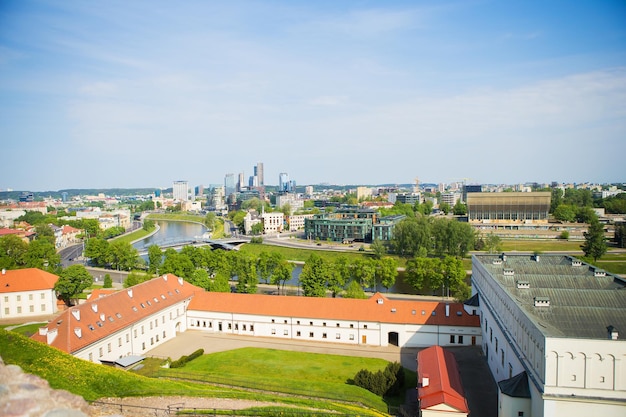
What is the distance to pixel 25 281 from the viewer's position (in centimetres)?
3791

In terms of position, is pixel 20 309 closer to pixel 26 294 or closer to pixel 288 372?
pixel 26 294

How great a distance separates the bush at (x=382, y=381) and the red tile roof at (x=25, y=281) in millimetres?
28633

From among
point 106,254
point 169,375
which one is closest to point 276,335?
point 169,375

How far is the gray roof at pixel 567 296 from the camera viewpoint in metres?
18.2

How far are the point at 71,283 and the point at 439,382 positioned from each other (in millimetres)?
31846

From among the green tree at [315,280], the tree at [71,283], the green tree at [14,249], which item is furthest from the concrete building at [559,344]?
the green tree at [14,249]

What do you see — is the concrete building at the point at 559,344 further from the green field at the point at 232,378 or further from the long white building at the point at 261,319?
the green field at the point at 232,378

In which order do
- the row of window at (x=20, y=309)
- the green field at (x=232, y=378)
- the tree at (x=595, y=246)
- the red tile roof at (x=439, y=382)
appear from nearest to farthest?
the green field at (x=232, y=378), the red tile roof at (x=439, y=382), the row of window at (x=20, y=309), the tree at (x=595, y=246)

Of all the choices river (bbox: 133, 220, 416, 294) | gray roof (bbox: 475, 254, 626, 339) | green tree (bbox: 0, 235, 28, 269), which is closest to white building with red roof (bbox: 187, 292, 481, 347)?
gray roof (bbox: 475, 254, 626, 339)

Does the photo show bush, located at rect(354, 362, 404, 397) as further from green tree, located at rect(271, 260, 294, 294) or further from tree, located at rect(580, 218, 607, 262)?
tree, located at rect(580, 218, 607, 262)

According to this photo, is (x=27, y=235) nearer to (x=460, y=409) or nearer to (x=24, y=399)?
(x=460, y=409)

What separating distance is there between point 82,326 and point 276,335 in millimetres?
12317

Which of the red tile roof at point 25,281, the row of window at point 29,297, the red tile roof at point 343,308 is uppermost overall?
the red tile roof at point 25,281

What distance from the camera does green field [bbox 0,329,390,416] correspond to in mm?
14008
